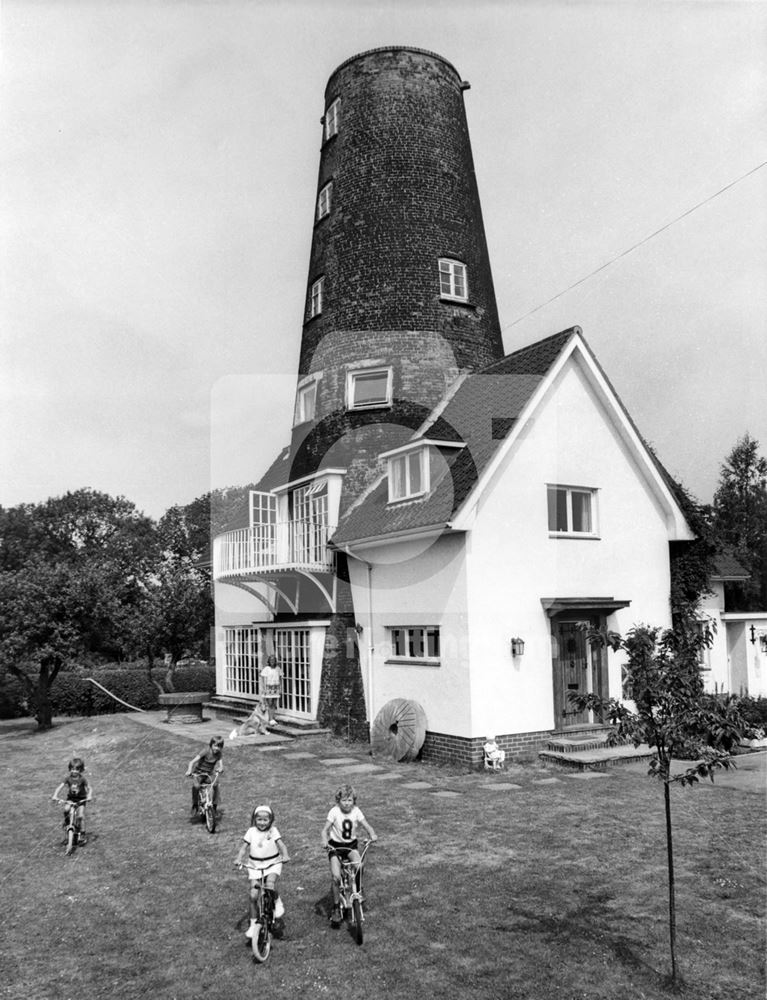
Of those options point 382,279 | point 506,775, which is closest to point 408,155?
point 382,279

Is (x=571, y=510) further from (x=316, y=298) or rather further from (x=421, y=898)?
(x=421, y=898)

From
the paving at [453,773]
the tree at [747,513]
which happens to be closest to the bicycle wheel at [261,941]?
the paving at [453,773]

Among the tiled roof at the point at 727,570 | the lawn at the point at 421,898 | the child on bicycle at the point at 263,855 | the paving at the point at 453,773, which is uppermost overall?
the tiled roof at the point at 727,570

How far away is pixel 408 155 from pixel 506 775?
1703 centimetres

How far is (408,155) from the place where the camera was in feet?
77.6

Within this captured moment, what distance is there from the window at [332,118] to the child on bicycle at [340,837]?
21693mm

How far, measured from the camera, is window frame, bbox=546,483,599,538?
1833 centimetres

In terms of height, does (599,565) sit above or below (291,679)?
above

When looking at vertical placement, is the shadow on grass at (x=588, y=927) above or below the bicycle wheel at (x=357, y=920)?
below

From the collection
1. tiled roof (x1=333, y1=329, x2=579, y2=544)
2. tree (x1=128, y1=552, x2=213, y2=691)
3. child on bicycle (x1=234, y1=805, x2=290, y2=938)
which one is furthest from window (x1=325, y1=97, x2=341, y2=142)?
child on bicycle (x1=234, y1=805, x2=290, y2=938)

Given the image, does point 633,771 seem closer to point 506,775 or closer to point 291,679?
point 506,775

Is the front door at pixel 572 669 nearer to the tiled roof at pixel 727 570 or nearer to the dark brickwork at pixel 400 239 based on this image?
the dark brickwork at pixel 400 239

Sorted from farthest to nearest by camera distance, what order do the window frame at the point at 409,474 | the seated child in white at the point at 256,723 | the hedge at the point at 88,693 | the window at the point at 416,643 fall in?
the hedge at the point at 88,693 < the seated child in white at the point at 256,723 < the window frame at the point at 409,474 < the window at the point at 416,643

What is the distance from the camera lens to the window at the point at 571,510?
18484 millimetres
